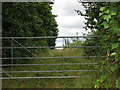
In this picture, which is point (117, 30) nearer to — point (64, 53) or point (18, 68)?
point (64, 53)

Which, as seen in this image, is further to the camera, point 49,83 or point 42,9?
point 42,9

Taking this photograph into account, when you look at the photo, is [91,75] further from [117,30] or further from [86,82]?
[117,30]

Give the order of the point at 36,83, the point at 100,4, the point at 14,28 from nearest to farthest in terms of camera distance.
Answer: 1. the point at 100,4
2. the point at 36,83
3. the point at 14,28

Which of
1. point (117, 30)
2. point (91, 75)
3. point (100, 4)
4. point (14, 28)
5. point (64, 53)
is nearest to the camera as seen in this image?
point (117, 30)

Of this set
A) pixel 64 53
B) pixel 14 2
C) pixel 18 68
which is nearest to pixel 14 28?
pixel 14 2

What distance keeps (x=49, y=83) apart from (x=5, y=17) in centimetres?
188

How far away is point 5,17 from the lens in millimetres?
4492

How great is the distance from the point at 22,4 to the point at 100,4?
6.28 ft

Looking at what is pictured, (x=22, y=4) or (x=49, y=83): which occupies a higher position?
(x=22, y=4)

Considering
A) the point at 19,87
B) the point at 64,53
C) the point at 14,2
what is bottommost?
the point at 19,87

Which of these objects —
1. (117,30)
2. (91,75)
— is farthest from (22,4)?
(117,30)

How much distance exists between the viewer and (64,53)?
518cm

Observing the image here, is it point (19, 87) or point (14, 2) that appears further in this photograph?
point (14, 2)

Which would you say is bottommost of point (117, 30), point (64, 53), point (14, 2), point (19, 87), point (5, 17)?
point (19, 87)
